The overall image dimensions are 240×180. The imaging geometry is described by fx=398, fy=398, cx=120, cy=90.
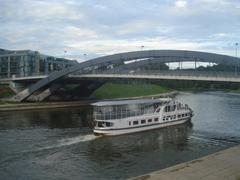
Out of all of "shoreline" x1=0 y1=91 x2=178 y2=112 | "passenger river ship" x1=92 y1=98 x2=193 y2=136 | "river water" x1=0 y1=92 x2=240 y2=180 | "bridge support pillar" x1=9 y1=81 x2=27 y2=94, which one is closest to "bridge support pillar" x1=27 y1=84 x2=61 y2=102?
"shoreline" x1=0 y1=91 x2=178 y2=112

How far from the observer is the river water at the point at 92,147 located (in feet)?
95.9

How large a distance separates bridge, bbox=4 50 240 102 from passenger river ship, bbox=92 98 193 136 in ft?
17.1

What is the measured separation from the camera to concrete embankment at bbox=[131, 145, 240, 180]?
2286 centimetres

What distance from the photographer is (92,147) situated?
37.9 metres

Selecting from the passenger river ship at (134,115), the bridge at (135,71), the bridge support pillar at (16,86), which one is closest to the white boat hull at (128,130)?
the passenger river ship at (134,115)

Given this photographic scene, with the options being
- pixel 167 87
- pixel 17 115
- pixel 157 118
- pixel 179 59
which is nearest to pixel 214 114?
pixel 179 59

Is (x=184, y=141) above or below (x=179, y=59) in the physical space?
below

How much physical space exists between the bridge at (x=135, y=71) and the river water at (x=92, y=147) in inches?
261

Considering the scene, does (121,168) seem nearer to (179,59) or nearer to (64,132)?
(64,132)

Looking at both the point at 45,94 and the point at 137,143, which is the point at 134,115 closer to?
the point at 137,143

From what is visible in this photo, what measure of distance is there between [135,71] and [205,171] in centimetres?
4115

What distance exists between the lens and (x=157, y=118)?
50344mm

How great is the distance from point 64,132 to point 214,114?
26584 mm

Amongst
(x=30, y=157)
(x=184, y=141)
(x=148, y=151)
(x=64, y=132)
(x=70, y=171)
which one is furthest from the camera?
(x=64, y=132)
